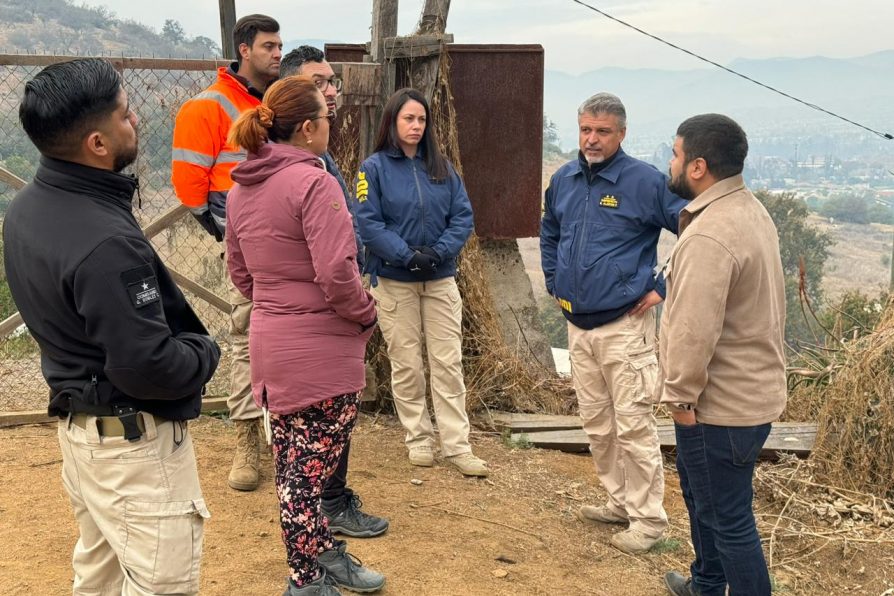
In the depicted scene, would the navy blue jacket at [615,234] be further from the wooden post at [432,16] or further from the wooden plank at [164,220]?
the wooden plank at [164,220]

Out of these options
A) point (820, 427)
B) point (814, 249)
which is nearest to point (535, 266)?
point (814, 249)

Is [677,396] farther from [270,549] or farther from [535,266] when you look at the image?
[535,266]

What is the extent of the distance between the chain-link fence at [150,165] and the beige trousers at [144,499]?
302cm

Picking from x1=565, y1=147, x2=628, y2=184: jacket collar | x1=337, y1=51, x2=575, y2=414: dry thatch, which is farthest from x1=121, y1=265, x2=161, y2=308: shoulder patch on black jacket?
x1=337, y1=51, x2=575, y2=414: dry thatch

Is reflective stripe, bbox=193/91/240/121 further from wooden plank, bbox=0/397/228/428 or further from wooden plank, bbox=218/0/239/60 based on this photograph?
wooden plank, bbox=0/397/228/428

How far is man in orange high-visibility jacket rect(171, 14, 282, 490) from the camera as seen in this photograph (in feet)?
13.4

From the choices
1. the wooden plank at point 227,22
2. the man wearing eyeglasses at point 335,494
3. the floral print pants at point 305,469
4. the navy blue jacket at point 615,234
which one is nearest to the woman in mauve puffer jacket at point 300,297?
the floral print pants at point 305,469

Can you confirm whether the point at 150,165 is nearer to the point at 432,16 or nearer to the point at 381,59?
the point at 381,59

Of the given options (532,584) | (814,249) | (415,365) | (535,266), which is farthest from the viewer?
(535,266)

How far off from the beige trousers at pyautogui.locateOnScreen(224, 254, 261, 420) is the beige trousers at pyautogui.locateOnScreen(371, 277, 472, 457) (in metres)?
0.86

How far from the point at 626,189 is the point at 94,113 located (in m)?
2.57

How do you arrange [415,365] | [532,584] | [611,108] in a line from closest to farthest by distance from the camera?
[532,584]
[611,108]
[415,365]

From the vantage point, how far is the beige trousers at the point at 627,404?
4059 mm

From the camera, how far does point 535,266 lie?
2849 inches
